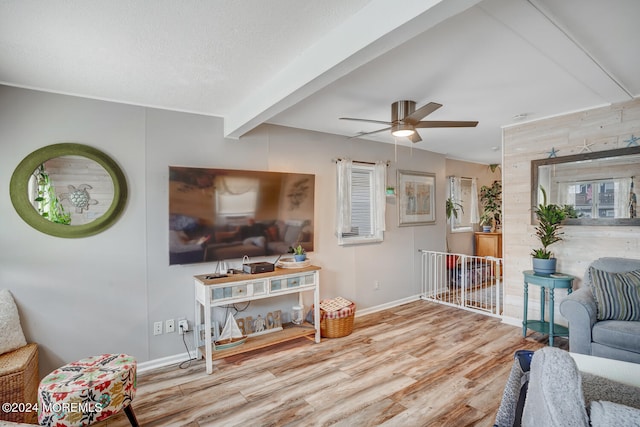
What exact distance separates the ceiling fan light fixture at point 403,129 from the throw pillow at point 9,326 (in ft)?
11.0

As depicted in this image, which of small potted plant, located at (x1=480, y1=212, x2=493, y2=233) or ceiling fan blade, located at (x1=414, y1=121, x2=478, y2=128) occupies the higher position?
ceiling fan blade, located at (x1=414, y1=121, x2=478, y2=128)

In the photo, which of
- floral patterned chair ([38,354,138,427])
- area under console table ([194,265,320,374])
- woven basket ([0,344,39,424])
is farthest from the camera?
area under console table ([194,265,320,374])

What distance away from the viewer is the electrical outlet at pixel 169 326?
3021 millimetres

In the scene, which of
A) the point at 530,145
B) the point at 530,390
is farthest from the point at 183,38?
the point at 530,145

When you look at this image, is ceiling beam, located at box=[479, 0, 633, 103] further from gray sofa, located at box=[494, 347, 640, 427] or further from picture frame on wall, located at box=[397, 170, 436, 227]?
picture frame on wall, located at box=[397, 170, 436, 227]

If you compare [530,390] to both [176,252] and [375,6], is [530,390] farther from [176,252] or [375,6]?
[176,252]

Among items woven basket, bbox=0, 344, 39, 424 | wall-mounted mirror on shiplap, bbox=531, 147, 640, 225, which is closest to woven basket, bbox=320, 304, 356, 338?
woven basket, bbox=0, 344, 39, 424

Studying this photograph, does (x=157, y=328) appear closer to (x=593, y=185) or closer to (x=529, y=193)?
(x=529, y=193)

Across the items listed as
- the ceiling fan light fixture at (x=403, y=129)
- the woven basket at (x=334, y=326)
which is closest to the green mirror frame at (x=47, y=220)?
the woven basket at (x=334, y=326)

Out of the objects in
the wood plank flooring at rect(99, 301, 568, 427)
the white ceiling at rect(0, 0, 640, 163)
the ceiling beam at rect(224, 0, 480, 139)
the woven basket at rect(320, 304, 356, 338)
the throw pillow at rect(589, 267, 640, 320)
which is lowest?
the wood plank flooring at rect(99, 301, 568, 427)

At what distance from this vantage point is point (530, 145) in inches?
149

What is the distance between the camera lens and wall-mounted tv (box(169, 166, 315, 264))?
301 cm

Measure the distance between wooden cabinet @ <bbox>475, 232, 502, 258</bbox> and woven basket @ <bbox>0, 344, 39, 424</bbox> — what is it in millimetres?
6915

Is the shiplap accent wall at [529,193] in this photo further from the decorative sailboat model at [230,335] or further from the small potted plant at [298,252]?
the decorative sailboat model at [230,335]
